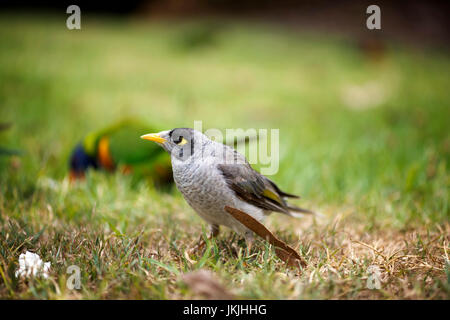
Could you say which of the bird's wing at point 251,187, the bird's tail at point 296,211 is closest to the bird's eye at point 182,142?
the bird's wing at point 251,187

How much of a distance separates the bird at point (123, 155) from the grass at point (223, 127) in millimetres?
131

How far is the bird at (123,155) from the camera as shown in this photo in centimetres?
305

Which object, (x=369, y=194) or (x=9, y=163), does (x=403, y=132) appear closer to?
(x=369, y=194)

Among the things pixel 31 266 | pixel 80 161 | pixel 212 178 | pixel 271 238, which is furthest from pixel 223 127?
pixel 31 266

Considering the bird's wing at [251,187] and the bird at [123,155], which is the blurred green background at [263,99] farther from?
the bird's wing at [251,187]

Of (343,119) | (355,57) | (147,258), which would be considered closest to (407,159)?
(343,119)

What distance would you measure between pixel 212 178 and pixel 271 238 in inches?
17.5

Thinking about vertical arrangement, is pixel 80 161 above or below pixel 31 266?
above

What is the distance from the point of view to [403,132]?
4227mm

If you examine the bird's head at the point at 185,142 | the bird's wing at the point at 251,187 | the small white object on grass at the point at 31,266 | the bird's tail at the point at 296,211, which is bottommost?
the small white object on grass at the point at 31,266

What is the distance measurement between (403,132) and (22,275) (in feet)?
13.4

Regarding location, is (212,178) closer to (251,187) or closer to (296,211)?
(251,187)

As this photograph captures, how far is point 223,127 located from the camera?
14.5 feet

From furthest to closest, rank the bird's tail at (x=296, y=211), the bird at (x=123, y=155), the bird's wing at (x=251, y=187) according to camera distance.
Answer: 1. the bird at (x=123, y=155)
2. the bird's tail at (x=296, y=211)
3. the bird's wing at (x=251, y=187)
